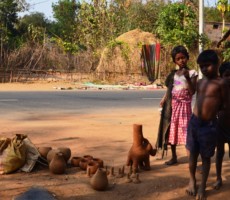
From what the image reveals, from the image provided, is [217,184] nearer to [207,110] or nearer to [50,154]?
[207,110]

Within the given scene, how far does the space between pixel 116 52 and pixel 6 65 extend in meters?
6.37

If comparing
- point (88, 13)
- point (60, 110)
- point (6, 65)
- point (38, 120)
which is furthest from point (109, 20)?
point (38, 120)

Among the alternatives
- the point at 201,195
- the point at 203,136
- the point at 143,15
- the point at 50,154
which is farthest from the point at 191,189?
the point at 143,15

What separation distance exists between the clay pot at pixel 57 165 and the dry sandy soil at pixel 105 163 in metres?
0.06

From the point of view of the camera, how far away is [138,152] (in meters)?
4.97

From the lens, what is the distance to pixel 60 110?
37.2 ft

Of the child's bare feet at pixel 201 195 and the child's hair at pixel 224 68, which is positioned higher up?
the child's hair at pixel 224 68

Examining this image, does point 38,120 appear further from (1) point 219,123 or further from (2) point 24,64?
(2) point 24,64

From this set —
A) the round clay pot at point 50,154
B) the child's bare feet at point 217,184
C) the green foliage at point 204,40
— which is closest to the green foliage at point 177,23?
the green foliage at point 204,40

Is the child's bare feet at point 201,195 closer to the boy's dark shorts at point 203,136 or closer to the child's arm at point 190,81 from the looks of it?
the boy's dark shorts at point 203,136

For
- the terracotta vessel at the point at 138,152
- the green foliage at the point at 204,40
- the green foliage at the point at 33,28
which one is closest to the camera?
the terracotta vessel at the point at 138,152

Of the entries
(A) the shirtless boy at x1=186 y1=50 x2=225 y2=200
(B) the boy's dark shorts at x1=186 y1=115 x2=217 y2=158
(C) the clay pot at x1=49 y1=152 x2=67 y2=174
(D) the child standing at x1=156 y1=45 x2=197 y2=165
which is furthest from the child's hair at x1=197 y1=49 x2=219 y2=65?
(C) the clay pot at x1=49 y1=152 x2=67 y2=174

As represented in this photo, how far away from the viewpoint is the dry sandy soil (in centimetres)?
428

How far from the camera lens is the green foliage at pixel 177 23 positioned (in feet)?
70.9
